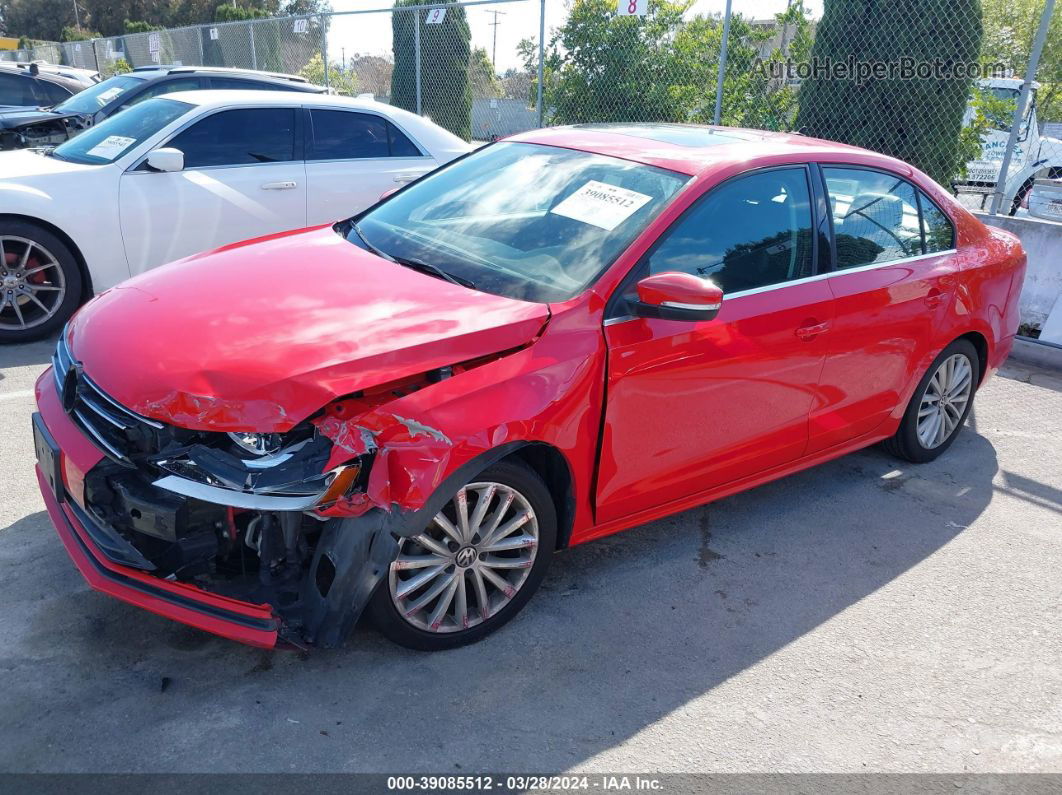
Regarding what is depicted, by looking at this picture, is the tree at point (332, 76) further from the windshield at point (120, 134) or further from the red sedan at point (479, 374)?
the red sedan at point (479, 374)

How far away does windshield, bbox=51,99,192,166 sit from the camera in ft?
20.6

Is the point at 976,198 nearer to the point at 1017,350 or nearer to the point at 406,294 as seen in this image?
the point at 1017,350

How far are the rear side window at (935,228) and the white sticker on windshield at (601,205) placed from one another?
6.06 ft

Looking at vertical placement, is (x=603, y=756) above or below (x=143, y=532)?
below

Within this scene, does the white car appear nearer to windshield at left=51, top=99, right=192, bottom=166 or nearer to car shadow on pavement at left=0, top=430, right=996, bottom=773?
windshield at left=51, top=99, right=192, bottom=166

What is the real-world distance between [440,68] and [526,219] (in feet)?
43.5

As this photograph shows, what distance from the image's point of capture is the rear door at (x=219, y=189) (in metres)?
6.18

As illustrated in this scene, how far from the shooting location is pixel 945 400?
4.87 metres

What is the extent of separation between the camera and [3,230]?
5684mm

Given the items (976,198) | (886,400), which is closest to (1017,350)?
(886,400)

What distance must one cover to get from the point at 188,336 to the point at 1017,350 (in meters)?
6.56

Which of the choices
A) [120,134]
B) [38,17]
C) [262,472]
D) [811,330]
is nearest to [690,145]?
[811,330]

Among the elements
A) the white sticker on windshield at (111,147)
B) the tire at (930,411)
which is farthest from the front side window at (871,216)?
the white sticker on windshield at (111,147)

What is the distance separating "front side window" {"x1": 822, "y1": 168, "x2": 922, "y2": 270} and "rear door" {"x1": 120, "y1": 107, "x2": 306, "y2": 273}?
4.23m
